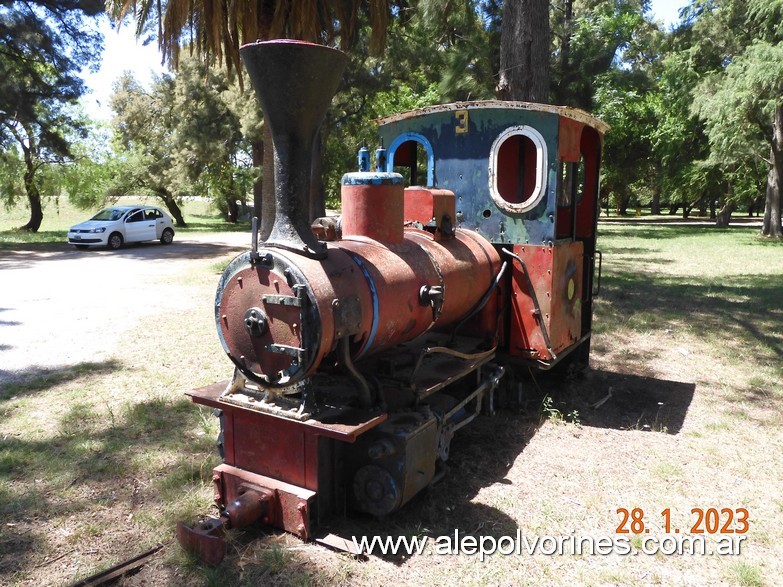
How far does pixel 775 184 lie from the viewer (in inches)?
880

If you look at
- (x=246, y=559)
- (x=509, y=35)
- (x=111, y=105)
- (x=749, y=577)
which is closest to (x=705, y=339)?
(x=509, y=35)

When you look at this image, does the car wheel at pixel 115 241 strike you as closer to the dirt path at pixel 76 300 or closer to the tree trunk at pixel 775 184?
the dirt path at pixel 76 300

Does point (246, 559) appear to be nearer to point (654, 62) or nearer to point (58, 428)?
point (58, 428)

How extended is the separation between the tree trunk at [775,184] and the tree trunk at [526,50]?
16112 millimetres

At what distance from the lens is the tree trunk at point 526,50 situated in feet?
27.8

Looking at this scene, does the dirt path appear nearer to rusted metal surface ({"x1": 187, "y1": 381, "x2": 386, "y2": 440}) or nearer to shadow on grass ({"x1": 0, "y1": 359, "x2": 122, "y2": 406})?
shadow on grass ({"x1": 0, "y1": 359, "x2": 122, "y2": 406})

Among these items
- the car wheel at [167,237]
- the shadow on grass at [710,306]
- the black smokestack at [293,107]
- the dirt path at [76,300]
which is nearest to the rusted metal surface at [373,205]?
the black smokestack at [293,107]

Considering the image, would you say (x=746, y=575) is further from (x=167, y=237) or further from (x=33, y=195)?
(x=33, y=195)

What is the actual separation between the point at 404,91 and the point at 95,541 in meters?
21.7

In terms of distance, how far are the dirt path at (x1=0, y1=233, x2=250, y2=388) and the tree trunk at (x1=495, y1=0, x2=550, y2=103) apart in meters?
5.88

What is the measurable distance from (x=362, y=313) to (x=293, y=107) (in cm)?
118

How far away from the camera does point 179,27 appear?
928 centimetres

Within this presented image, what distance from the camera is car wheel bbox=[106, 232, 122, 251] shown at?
62.5 feet

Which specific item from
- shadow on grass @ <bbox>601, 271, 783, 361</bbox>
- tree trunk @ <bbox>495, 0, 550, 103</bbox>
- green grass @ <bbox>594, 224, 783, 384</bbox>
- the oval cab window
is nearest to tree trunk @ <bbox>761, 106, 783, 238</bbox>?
green grass @ <bbox>594, 224, 783, 384</bbox>
